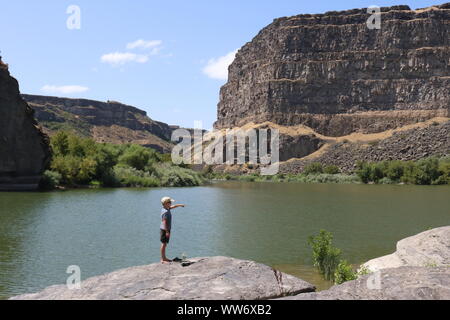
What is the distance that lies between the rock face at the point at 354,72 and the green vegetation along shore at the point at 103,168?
78.0 metres

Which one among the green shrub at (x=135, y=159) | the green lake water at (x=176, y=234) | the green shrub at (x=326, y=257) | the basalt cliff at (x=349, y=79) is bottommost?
the green lake water at (x=176, y=234)

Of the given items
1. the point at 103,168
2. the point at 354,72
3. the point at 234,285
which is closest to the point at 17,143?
the point at 103,168

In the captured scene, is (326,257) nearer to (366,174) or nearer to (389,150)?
(366,174)

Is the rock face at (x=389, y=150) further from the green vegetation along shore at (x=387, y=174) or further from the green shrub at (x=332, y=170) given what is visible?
the green vegetation along shore at (x=387, y=174)

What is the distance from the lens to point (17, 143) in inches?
1871

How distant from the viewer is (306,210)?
34.5 metres

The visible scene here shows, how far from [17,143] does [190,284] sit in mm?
46155

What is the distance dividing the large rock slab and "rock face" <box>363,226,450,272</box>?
3.43 m

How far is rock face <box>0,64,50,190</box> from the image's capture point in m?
46.0

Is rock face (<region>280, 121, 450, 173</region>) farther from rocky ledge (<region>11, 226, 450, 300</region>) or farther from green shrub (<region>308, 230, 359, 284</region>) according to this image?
rocky ledge (<region>11, 226, 450, 300</region>)

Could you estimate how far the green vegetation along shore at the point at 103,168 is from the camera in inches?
2190

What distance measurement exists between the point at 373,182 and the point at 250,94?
8088 centimetres

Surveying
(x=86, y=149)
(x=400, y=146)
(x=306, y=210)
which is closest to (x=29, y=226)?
(x=306, y=210)

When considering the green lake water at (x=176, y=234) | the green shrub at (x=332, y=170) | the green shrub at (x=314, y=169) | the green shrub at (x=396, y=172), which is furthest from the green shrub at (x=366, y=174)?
the green lake water at (x=176, y=234)
